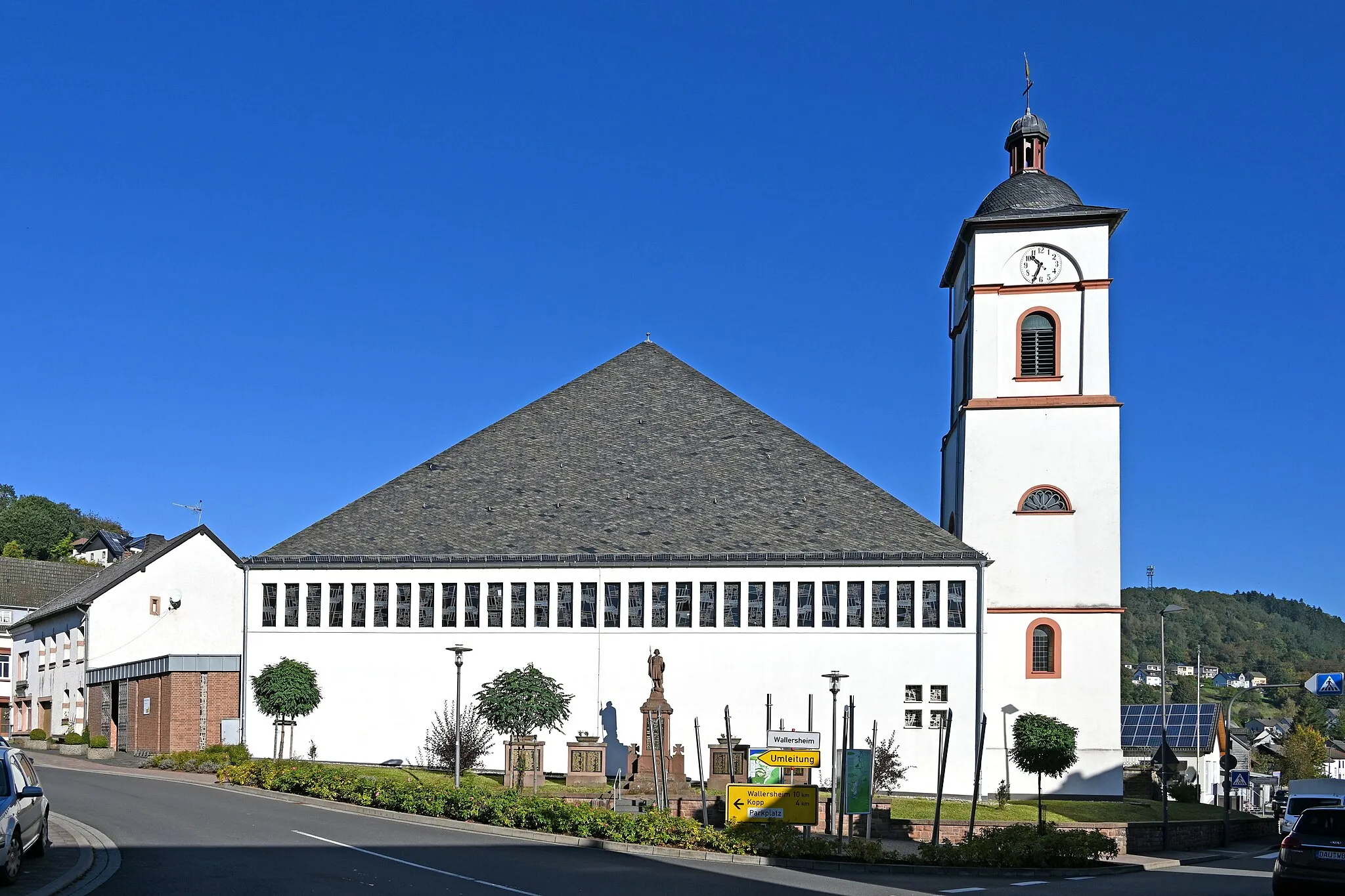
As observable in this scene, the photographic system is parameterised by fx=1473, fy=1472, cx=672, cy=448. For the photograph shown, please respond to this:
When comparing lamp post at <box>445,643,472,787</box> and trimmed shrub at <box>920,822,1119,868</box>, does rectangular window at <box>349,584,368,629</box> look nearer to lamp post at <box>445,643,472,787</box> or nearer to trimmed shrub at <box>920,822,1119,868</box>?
lamp post at <box>445,643,472,787</box>

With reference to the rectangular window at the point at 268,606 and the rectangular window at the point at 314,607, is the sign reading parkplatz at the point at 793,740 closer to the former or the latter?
the rectangular window at the point at 314,607

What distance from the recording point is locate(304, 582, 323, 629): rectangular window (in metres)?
47.5

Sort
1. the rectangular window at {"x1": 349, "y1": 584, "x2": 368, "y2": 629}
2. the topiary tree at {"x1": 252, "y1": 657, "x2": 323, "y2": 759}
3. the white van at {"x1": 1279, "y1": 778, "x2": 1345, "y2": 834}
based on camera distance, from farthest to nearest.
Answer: the rectangular window at {"x1": 349, "y1": 584, "x2": 368, "y2": 629} → the topiary tree at {"x1": 252, "y1": 657, "x2": 323, "y2": 759} → the white van at {"x1": 1279, "y1": 778, "x2": 1345, "y2": 834}

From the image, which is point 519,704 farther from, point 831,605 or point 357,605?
point 831,605

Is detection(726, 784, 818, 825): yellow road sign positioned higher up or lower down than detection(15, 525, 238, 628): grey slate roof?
lower down

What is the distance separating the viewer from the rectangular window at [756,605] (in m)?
45.1

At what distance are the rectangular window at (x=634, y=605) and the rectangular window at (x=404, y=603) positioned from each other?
23.2 feet

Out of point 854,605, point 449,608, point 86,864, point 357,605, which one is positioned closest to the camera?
point 86,864

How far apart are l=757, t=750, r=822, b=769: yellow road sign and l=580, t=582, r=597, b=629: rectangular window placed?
17.9 meters

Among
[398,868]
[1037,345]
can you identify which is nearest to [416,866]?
[398,868]

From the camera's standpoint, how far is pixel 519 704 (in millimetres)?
41000

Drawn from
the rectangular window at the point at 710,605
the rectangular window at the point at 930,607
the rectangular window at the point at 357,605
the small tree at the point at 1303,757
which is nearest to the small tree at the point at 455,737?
the rectangular window at the point at 357,605

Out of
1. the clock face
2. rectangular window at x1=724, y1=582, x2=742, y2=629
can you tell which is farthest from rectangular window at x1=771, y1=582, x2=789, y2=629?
the clock face

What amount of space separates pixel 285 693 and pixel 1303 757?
8103 cm
